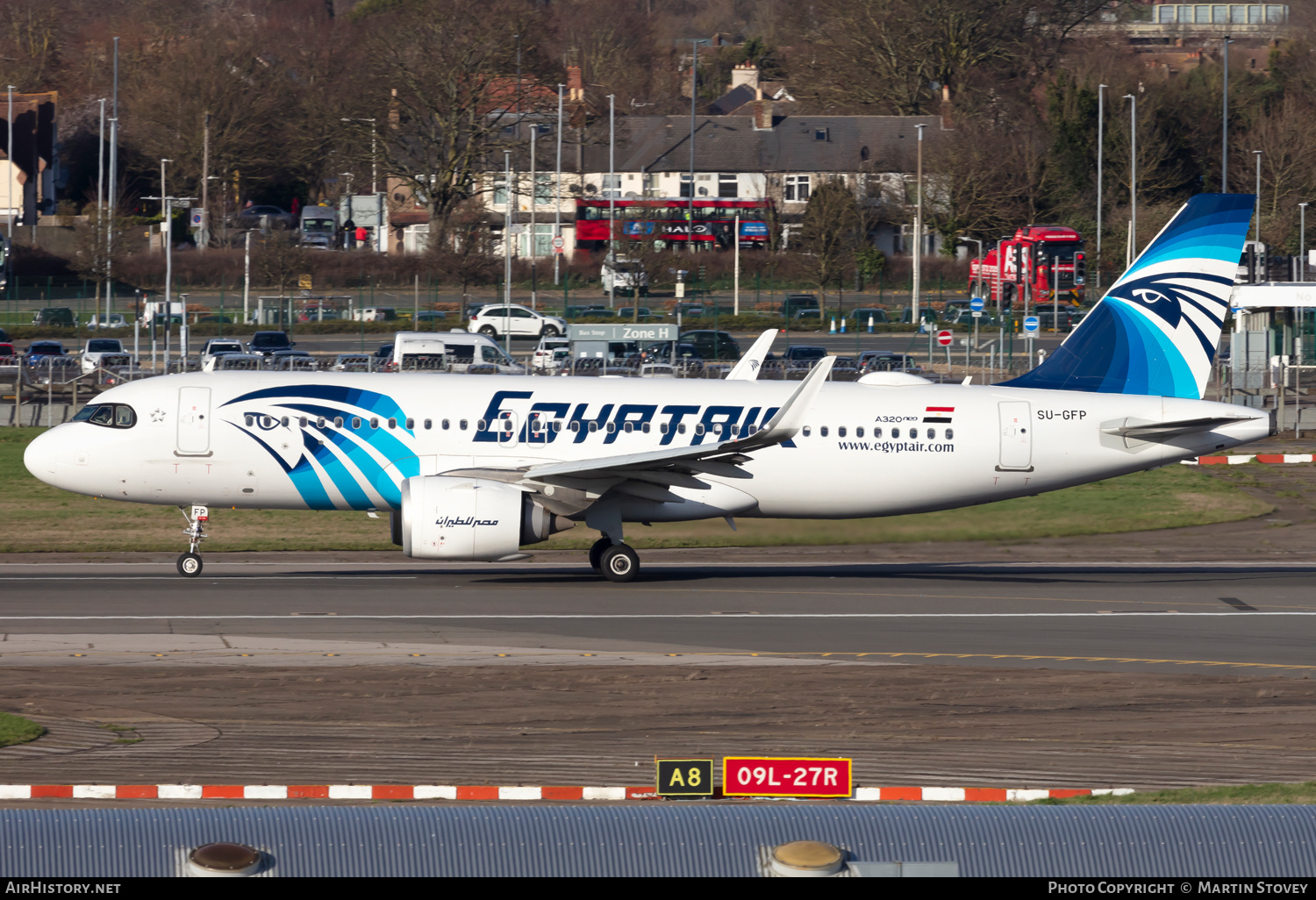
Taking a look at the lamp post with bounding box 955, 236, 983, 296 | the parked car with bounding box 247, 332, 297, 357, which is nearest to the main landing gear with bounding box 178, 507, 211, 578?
the parked car with bounding box 247, 332, 297, 357

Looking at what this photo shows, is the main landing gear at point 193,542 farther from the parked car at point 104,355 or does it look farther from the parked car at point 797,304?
the parked car at point 797,304

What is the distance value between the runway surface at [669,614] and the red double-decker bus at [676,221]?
87652mm

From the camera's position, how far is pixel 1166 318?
102 feet

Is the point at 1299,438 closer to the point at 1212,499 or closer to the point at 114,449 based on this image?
the point at 1212,499

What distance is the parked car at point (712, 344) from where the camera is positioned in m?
77.2

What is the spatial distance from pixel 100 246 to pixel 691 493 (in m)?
77.7

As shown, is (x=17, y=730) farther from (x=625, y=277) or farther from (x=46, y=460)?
(x=625, y=277)

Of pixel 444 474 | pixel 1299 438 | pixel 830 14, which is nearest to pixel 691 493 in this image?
pixel 444 474

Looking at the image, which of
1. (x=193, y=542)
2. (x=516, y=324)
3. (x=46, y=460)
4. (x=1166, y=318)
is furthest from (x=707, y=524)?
(x=516, y=324)

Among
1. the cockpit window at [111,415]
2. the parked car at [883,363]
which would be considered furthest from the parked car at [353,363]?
the cockpit window at [111,415]

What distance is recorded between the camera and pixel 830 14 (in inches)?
5827

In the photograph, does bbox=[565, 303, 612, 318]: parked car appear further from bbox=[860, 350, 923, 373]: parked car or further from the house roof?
the house roof

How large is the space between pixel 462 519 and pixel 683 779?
1563 centimetres

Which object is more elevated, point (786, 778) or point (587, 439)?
point (587, 439)
